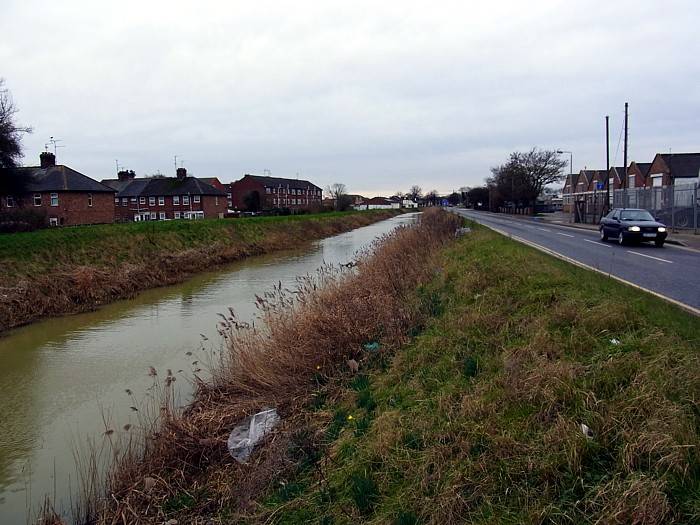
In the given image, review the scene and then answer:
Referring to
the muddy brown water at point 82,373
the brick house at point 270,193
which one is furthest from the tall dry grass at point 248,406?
the brick house at point 270,193

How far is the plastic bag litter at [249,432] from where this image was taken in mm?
5961

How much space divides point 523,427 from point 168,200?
69.3 m

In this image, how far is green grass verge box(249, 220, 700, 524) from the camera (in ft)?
11.7

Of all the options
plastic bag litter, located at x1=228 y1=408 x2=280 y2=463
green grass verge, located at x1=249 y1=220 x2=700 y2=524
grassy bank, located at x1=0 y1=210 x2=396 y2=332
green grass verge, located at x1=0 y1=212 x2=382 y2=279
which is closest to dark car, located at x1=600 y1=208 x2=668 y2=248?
green grass verge, located at x1=249 y1=220 x2=700 y2=524

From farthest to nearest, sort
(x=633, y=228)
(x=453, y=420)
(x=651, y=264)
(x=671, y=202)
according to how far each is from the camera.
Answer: (x=671, y=202) < (x=633, y=228) < (x=651, y=264) < (x=453, y=420)

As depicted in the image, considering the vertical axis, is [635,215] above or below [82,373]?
above

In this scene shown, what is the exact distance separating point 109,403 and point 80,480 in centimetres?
246

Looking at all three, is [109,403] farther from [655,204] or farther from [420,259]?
[655,204]

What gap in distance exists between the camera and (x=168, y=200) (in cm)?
6844

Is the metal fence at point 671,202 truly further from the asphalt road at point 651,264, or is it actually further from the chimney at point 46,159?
the chimney at point 46,159

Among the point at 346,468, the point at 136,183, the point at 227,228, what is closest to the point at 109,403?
the point at 346,468

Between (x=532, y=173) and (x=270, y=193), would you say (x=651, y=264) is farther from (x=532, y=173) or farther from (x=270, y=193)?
(x=270, y=193)

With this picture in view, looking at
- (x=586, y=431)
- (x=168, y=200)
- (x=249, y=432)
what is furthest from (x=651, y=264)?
(x=168, y=200)

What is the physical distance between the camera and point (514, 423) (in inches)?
179
